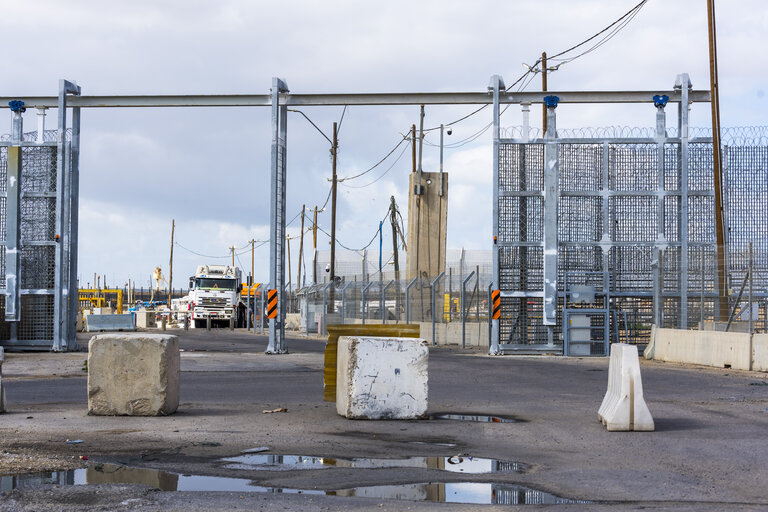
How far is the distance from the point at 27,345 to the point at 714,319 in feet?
60.3

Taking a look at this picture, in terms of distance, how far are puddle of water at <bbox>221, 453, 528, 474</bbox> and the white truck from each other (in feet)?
165

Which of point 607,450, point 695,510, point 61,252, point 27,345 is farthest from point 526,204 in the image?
point 695,510

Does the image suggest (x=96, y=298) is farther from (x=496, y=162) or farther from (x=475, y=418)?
(x=475, y=418)

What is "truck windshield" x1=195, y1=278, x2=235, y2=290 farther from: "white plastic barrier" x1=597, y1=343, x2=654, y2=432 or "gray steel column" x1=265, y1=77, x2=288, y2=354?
"white plastic barrier" x1=597, y1=343, x2=654, y2=432

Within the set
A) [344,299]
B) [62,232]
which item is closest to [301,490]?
[62,232]

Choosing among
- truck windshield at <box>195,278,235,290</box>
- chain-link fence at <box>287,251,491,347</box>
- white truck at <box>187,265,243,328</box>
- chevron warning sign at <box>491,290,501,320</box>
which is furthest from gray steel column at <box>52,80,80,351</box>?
truck windshield at <box>195,278,235,290</box>

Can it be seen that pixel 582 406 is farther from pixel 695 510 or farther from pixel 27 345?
pixel 27 345

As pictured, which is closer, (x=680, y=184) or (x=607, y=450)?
(x=607, y=450)

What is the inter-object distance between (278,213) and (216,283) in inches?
1297

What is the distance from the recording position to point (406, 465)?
26.2 ft

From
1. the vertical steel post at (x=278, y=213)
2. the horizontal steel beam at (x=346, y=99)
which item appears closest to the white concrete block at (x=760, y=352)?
the horizontal steel beam at (x=346, y=99)

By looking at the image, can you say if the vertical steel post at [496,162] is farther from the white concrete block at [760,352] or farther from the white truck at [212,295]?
the white truck at [212,295]

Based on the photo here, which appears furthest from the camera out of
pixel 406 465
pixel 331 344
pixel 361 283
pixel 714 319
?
pixel 361 283

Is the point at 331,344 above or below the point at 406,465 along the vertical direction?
above
